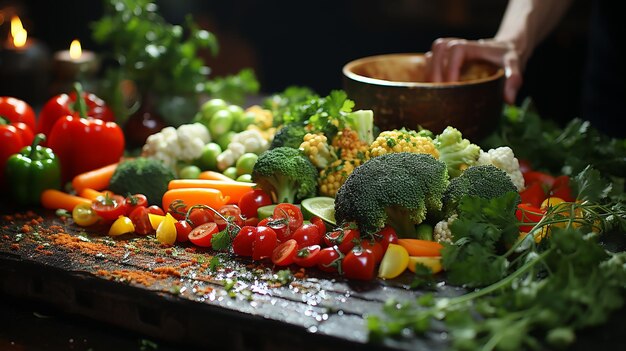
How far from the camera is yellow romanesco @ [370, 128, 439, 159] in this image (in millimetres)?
2279

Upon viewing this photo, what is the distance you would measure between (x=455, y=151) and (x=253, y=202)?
684 millimetres

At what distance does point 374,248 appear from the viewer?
6.51ft

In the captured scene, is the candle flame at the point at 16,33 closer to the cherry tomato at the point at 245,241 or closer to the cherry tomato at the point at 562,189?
the cherry tomato at the point at 245,241

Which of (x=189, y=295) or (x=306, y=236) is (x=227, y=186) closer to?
(x=306, y=236)

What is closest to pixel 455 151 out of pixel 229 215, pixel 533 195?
pixel 533 195

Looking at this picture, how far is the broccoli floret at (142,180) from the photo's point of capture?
254 cm

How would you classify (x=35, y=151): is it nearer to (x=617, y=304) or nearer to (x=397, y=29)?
(x=617, y=304)

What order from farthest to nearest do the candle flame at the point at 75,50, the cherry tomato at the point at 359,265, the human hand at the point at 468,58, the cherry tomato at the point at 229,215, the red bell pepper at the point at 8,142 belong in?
the candle flame at the point at 75,50, the human hand at the point at 468,58, the red bell pepper at the point at 8,142, the cherry tomato at the point at 229,215, the cherry tomato at the point at 359,265

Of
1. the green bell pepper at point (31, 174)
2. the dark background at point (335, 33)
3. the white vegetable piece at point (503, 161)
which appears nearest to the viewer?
the white vegetable piece at point (503, 161)

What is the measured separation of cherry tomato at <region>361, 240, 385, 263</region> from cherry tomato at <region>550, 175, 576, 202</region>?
2.51 feet

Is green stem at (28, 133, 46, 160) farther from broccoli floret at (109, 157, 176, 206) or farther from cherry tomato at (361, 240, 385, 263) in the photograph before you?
cherry tomato at (361, 240, 385, 263)

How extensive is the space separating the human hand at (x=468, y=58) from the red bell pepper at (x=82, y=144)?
4.33 ft

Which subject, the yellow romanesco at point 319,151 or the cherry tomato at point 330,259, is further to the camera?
the yellow romanesco at point 319,151

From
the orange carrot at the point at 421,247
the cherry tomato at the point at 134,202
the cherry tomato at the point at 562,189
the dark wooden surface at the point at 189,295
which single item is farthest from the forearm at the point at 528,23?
the cherry tomato at the point at 134,202
